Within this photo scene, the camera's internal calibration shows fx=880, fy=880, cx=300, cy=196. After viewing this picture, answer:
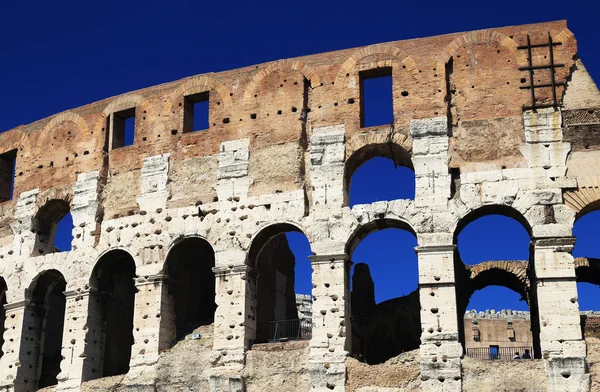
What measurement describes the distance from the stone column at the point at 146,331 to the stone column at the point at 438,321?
5334 millimetres

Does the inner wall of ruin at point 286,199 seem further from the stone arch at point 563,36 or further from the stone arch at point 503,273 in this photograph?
the stone arch at point 503,273

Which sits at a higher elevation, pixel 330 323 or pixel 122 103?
pixel 122 103

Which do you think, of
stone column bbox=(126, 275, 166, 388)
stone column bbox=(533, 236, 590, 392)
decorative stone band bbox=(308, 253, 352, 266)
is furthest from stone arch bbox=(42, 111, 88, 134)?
stone column bbox=(533, 236, 590, 392)

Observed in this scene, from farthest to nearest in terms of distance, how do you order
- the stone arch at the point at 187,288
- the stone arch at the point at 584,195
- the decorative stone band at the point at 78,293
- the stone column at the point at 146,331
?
the decorative stone band at the point at 78,293
the stone arch at the point at 187,288
the stone column at the point at 146,331
the stone arch at the point at 584,195

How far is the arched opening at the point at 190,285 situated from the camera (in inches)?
710

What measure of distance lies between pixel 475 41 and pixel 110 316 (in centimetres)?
960

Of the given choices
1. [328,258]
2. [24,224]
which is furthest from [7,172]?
[328,258]

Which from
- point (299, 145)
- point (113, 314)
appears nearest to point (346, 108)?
point (299, 145)

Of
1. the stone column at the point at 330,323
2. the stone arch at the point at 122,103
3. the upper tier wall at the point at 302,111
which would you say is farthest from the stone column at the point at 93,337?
the stone column at the point at 330,323

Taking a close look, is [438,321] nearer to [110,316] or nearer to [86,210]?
[110,316]

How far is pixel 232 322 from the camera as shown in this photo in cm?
1673

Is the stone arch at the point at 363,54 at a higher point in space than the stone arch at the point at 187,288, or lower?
higher

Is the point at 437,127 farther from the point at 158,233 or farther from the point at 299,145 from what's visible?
the point at 158,233

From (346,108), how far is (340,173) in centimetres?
141
